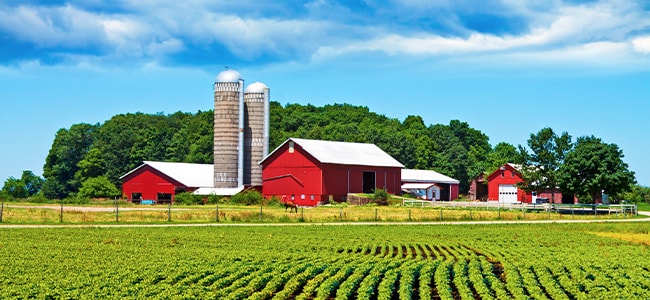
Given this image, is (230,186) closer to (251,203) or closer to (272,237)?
(251,203)

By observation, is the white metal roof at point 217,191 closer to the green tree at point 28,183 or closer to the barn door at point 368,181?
the barn door at point 368,181

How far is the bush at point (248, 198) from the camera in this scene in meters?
77.1

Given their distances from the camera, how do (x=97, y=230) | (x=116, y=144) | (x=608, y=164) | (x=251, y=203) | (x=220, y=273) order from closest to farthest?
(x=220, y=273) → (x=97, y=230) → (x=608, y=164) → (x=251, y=203) → (x=116, y=144)

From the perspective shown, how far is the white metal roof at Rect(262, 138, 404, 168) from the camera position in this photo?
80062 millimetres

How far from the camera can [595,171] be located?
2537 inches

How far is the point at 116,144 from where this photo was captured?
121 meters

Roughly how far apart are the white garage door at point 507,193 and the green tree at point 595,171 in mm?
25156

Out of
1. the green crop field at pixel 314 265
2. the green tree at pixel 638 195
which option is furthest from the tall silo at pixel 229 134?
the green crop field at pixel 314 265

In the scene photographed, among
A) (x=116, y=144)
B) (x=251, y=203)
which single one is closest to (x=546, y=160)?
(x=251, y=203)

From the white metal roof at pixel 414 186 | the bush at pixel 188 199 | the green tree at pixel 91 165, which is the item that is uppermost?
the green tree at pixel 91 165

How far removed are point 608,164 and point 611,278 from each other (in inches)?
1758

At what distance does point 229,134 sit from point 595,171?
3896cm

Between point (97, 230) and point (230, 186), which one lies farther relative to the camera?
point (230, 186)

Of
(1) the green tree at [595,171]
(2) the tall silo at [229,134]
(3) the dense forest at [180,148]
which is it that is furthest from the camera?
(3) the dense forest at [180,148]
